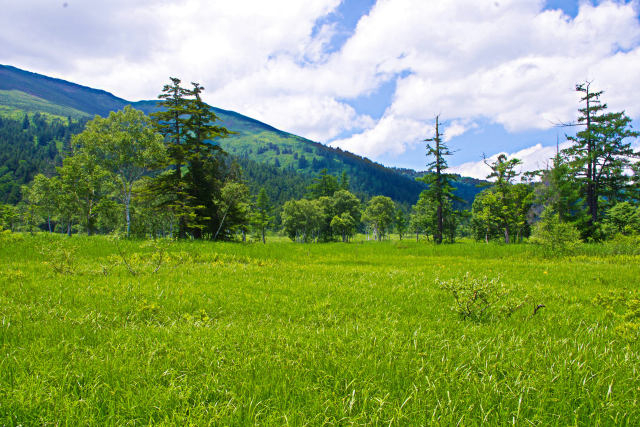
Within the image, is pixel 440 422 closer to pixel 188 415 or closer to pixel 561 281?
pixel 188 415

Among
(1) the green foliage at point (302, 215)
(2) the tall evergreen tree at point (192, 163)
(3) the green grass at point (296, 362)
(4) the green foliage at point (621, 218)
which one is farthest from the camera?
(1) the green foliage at point (302, 215)

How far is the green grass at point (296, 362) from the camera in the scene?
1.85 m

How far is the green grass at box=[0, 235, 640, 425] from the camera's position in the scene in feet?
6.08

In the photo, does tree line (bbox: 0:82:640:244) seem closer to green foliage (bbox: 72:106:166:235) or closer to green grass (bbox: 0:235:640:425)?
green foliage (bbox: 72:106:166:235)

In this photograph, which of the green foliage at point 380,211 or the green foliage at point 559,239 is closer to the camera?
the green foliage at point 559,239

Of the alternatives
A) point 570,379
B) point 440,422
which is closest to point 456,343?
point 570,379

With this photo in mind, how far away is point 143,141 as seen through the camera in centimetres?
2862

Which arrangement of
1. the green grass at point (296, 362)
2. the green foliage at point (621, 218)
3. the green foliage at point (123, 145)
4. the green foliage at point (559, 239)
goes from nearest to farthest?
the green grass at point (296, 362) < the green foliage at point (559, 239) < the green foliage at point (621, 218) < the green foliage at point (123, 145)

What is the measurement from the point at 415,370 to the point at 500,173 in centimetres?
4088

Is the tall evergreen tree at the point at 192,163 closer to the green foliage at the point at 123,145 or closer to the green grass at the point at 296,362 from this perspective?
the green foliage at the point at 123,145

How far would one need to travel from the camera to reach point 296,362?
2.54m

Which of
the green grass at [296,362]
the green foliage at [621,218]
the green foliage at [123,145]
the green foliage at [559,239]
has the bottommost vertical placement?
the green grass at [296,362]

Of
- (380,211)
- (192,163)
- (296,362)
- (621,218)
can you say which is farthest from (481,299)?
(380,211)

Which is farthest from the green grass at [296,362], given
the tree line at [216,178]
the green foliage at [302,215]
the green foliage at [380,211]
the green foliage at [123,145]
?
the green foliage at [380,211]
